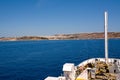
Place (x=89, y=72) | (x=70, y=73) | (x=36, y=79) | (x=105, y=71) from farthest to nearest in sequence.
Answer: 1. (x=36, y=79)
2. (x=105, y=71)
3. (x=89, y=72)
4. (x=70, y=73)

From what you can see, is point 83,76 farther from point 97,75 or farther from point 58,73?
point 58,73

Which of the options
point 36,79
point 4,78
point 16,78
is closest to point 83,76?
point 36,79

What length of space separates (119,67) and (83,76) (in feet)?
14.1

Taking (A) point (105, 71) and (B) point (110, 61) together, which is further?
(B) point (110, 61)

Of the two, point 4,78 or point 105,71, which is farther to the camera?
point 4,78

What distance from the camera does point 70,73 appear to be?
1636cm

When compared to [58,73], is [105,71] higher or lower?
higher

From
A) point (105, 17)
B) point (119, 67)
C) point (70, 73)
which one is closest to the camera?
point (70, 73)

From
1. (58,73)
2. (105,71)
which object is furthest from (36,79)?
(105,71)

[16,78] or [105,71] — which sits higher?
[105,71]

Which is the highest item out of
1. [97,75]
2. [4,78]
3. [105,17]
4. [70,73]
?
[105,17]

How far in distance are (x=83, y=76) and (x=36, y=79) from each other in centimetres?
1994

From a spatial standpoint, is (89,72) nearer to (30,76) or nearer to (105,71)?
(105,71)

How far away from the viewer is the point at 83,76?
Result: 66.8 feet
